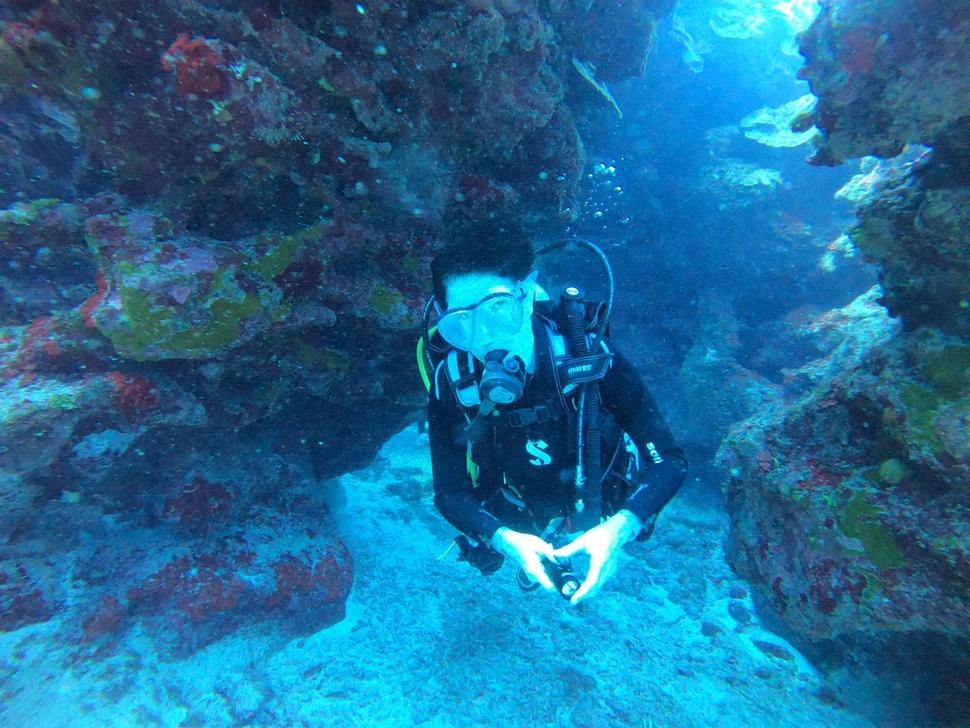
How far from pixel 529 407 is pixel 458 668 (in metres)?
2.82

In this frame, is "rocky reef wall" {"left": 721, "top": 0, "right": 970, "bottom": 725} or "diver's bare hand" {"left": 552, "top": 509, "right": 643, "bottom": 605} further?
"rocky reef wall" {"left": 721, "top": 0, "right": 970, "bottom": 725}

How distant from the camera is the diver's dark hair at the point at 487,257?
10.3ft

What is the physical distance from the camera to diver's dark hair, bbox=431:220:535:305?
3129 mm

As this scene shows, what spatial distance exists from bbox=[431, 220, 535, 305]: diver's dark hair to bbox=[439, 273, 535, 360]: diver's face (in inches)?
2.0

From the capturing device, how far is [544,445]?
10.6 feet

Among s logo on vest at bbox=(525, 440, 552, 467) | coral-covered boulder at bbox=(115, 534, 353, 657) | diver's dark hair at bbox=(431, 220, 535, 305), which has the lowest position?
coral-covered boulder at bbox=(115, 534, 353, 657)

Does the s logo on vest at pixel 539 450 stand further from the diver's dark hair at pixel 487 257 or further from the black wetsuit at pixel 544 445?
the diver's dark hair at pixel 487 257

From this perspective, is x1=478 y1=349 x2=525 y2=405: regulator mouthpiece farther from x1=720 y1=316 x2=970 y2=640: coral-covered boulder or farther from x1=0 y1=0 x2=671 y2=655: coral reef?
x1=720 y1=316 x2=970 y2=640: coral-covered boulder

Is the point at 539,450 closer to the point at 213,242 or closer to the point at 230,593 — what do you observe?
the point at 213,242

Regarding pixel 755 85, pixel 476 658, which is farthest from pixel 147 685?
pixel 755 85

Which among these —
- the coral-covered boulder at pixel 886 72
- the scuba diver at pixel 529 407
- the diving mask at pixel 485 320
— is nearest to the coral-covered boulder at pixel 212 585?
the scuba diver at pixel 529 407

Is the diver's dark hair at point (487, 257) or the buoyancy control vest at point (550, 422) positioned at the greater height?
the diver's dark hair at point (487, 257)

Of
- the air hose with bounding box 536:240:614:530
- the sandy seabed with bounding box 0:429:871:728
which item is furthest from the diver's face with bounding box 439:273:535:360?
the sandy seabed with bounding box 0:429:871:728

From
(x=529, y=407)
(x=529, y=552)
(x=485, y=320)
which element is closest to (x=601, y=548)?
(x=529, y=552)
